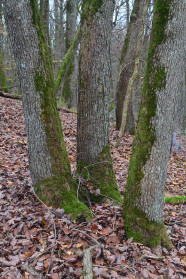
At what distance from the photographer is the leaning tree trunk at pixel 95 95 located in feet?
11.7

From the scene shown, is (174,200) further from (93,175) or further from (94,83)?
(94,83)

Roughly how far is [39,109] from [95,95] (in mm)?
1003

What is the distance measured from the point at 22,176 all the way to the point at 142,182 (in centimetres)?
283

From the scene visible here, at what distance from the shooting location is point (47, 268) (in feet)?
8.46

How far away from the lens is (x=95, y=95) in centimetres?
371

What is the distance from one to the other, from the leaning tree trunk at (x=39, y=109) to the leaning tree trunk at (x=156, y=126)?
3.17ft

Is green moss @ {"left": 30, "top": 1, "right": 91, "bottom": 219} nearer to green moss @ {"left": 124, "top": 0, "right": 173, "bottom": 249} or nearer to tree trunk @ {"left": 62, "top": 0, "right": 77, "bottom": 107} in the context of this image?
green moss @ {"left": 124, "top": 0, "right": 173, "bottom": 249}

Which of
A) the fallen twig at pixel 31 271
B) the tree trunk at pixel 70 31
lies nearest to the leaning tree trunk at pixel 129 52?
the tree trunk at pixel 70 31

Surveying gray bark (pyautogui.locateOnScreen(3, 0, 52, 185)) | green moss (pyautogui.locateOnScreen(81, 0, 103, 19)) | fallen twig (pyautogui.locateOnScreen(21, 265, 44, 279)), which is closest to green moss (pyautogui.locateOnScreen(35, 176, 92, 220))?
gray bark (pyautogui.locateOnScreen(3, 0, 52, 185))

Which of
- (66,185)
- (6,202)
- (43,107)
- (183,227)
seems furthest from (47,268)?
(183,227)

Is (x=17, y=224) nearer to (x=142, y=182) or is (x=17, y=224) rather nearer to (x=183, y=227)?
(x=142, y=182)

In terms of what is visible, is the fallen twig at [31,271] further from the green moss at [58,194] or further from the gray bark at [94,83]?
the gray bark at [94,83]

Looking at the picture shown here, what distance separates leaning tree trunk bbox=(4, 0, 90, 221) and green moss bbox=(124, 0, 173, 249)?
2.76ft

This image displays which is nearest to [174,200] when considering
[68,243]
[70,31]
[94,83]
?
[68,243]
